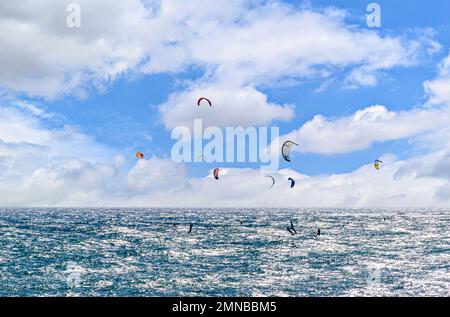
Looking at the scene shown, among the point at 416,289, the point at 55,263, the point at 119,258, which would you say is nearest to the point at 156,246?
the point at 119,258

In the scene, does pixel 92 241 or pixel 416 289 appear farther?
pixel 92 241

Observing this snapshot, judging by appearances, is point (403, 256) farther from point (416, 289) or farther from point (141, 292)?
point (141, 292)

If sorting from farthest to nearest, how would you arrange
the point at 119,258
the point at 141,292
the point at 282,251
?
1. the point at 282,251
2. the point at 119,258
3. the point at 141,292

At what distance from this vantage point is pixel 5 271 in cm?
4581

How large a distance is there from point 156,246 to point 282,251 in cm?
1904

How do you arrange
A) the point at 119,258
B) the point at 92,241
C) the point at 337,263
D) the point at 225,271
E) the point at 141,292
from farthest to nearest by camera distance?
the point at 92,241
the point at 119,258
the point at 337,263
the point at 225,271
the point at 141,292
